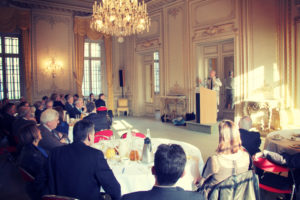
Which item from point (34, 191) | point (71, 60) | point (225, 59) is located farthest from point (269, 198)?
point (71, 60)

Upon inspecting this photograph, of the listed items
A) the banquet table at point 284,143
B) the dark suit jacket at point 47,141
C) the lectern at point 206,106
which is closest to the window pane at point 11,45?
the lectern at point 206,106

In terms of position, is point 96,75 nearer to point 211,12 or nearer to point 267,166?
point 211,12

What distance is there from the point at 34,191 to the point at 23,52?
27.7ft

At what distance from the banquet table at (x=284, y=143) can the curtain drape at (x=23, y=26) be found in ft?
28.8

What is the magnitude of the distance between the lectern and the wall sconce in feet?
19.5

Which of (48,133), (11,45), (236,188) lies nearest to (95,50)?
(11,45)

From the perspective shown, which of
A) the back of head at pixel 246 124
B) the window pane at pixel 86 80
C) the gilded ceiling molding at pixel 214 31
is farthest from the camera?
the window pane at pixel 86 80

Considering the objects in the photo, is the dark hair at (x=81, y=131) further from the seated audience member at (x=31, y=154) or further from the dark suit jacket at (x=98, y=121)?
the dark suit jacket at (x=98, y=121)

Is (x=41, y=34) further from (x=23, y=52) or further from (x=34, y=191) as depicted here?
(x=34, y=191)

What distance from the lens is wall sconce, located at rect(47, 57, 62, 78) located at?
32.9 feet

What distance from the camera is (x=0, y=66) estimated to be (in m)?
9.45

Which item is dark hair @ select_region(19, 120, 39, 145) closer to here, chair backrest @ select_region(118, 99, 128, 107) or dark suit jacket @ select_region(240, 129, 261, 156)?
dark suit jacket @ select_region(240, 129, 261, 156)

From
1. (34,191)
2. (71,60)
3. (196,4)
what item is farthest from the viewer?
(71,60)

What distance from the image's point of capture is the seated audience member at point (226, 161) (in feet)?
7.05
